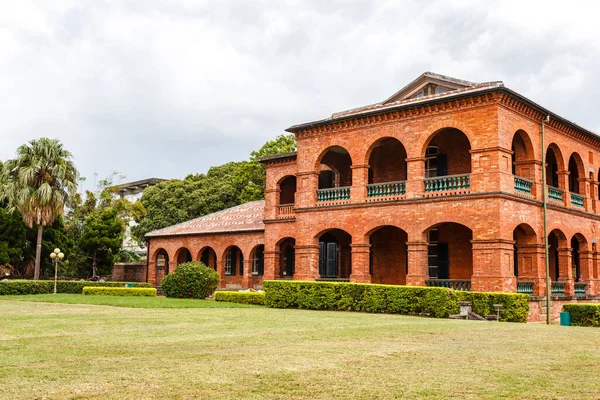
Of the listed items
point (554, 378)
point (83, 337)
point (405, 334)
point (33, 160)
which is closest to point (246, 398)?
point (554, 378)

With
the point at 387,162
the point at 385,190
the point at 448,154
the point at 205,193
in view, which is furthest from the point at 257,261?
the point at 205,193

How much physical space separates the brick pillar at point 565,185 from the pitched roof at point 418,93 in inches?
218

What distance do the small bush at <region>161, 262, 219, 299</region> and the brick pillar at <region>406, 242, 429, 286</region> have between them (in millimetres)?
9068

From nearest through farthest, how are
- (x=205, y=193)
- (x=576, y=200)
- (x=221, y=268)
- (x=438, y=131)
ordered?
(x=438, y=131) → (x=576, y=200) → (x=221, y=268) → (x=205, y=193)

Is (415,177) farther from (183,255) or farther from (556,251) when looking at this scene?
(183,255)

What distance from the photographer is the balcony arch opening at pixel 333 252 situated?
29.7m

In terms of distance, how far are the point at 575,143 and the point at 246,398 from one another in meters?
24.4

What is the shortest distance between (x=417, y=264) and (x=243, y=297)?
23.4ft

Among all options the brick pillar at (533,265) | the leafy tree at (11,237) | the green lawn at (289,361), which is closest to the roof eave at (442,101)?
the brick pillar at (533,265)

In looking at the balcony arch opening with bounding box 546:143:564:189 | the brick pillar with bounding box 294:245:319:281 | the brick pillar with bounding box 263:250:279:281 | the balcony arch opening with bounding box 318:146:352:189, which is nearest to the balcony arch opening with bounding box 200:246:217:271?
the brick pillar with bounding box 263:250:279:281

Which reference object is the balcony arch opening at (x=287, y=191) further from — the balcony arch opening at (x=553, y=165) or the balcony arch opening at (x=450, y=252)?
the balcony arch opening at (x=553, y=165)

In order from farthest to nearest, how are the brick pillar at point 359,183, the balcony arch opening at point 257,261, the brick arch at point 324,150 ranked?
1. the balcony arch opening at point 257,261
2. the brick arch at point 324,150
3. the brick pillar at point 359,183

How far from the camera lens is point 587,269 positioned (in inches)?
1041

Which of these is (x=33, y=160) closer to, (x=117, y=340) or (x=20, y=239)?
(x=20, y=239)
